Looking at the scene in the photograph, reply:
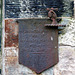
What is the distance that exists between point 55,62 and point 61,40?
0.30 meters

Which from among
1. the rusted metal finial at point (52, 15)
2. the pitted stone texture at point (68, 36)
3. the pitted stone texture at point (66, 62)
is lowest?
the pitted stone texture at point (66, 62)

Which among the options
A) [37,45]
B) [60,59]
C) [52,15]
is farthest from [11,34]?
[60,59]

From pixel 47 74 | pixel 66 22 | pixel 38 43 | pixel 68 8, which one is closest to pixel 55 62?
pixel 47 74

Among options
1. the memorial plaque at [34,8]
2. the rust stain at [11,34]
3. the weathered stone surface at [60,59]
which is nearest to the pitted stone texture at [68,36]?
the weathered stone surface at [60,59]

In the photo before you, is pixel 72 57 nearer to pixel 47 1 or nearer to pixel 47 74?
pixel 47 74

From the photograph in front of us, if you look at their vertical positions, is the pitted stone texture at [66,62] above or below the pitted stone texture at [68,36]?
below

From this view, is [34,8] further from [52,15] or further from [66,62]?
[66,62]

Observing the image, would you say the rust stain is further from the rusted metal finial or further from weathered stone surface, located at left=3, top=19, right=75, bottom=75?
the rusted metal finial

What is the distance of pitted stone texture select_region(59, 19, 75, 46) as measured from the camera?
7.00 ft

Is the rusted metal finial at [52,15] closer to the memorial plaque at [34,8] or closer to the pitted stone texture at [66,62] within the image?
the memorial plaque at [34,8]

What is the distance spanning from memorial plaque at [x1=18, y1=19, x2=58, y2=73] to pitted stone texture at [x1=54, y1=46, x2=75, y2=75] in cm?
7

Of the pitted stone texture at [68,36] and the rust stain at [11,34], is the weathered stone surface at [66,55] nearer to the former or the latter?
the pitted stone texture at [68,36]

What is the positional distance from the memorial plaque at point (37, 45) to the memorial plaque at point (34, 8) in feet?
0.34

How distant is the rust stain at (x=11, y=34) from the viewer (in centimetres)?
213
